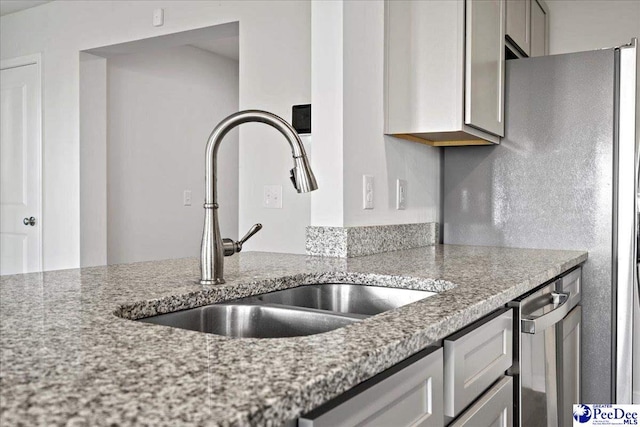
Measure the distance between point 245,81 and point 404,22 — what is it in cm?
81

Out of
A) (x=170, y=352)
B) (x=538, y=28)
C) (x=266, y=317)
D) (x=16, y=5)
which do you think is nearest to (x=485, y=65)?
(x=538, y=28)

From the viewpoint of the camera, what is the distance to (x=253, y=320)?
1210 mm

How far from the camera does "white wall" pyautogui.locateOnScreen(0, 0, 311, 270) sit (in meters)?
2.44

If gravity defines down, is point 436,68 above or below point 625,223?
above

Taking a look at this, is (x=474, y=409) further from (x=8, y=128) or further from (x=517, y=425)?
(x=8, y=128)

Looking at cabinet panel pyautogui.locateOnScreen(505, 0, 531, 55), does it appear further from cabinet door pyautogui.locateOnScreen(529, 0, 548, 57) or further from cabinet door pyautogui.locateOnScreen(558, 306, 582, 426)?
cabinet door pyautogui.locateOnScreen(558, 306, 582, 426)

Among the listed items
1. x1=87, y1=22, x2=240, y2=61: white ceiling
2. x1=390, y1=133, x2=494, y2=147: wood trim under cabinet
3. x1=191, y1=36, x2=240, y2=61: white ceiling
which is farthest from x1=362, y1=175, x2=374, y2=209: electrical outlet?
x1=191, y1=36, x2=240, y2=61: white ceiling

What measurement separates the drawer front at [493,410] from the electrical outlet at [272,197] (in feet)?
4.25

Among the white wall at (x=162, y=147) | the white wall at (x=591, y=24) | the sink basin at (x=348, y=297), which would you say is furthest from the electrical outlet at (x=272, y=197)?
the white wall at (x=591, y=24)

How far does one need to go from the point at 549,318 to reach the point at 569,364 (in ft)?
1.89

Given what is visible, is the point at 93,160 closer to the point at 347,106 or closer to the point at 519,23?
the point at 347,106

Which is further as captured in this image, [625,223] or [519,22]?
[519,22]

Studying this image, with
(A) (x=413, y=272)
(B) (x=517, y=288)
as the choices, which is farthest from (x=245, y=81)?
(B) (x=517, y=288)

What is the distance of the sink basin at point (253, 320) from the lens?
3.68 ft
